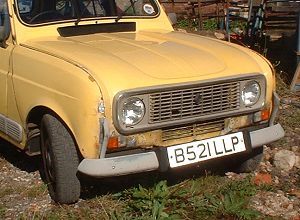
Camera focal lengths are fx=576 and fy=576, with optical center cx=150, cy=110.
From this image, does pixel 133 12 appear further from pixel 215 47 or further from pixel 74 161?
pixel 74 161

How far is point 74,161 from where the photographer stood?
3.94 meters

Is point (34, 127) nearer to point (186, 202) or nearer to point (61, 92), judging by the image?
point (61, 92)

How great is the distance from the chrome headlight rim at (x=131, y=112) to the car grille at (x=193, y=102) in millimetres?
61

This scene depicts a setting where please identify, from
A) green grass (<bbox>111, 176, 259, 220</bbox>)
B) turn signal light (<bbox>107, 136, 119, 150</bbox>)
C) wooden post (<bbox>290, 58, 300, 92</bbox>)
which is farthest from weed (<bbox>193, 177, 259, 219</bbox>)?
wooden post (<bbox>290, 58, 300, 92</bbox>)

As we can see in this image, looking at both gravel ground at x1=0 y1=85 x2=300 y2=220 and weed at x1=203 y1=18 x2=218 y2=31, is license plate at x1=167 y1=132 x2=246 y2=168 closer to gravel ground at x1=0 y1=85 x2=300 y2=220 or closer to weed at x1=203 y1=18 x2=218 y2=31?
gravel ground at x1=0 y1=85 x2=300 y2=220

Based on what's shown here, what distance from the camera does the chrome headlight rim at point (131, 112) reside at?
365 cm

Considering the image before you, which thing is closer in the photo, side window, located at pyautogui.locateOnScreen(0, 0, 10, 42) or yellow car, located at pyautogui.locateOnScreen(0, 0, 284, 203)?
yellow car, located at pyautogui.locateOnScreen(0, 0, 284, 203)

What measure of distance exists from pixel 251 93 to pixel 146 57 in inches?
31.5

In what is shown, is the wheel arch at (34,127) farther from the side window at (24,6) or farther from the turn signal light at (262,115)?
the turn signal light at (262,115)

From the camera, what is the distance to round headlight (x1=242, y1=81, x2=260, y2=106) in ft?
13.5

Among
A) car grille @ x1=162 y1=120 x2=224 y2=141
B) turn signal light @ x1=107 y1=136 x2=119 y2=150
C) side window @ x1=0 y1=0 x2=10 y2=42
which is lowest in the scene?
car grille @ x1=162 y1=120 x2=224 y2=141

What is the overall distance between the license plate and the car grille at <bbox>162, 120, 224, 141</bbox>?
0.08m

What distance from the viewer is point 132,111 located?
3689 millimetres

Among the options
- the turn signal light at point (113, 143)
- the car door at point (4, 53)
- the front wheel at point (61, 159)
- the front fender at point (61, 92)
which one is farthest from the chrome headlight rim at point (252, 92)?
the car door at point (4, 53)
